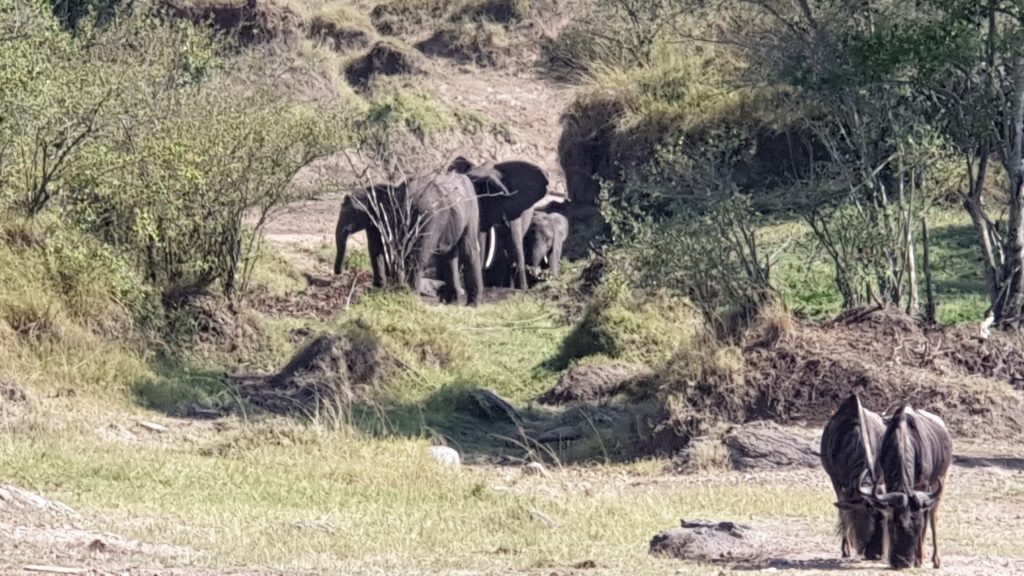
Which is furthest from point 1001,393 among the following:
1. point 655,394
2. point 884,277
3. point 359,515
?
point 359,515

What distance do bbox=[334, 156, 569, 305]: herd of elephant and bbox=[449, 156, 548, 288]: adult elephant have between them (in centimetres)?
2

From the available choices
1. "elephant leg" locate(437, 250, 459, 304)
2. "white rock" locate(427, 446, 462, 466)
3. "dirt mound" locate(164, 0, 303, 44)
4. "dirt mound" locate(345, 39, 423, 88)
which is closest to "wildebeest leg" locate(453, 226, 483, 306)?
"elephant leg" locate(437, 250, 459, 304)

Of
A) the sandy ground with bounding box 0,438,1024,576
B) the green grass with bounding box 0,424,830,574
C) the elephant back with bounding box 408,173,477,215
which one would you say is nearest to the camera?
the sandy ground with bounding box 0,438,1024,576

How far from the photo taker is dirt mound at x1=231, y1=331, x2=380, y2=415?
1730cm

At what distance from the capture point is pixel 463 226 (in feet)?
86.3

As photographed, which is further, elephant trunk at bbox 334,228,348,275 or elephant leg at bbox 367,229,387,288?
elephant trunk at bbox 334,228,348,275

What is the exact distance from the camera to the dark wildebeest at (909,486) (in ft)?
32.4

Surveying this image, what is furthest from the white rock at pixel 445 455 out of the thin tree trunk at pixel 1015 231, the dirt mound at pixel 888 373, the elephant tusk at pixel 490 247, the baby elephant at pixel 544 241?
the baby elephant at pixel 544 241

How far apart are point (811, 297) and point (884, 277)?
3247 millimetres

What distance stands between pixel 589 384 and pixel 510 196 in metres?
10.1

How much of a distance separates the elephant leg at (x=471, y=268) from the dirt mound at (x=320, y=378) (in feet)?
25.2

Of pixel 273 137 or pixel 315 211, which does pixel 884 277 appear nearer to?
pixel 273 137

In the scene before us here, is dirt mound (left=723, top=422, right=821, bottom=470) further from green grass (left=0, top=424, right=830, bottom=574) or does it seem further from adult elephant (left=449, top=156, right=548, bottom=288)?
adult elephant (left=449, top=156, right=548, bottom=288)

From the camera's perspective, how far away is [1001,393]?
16281 mm
